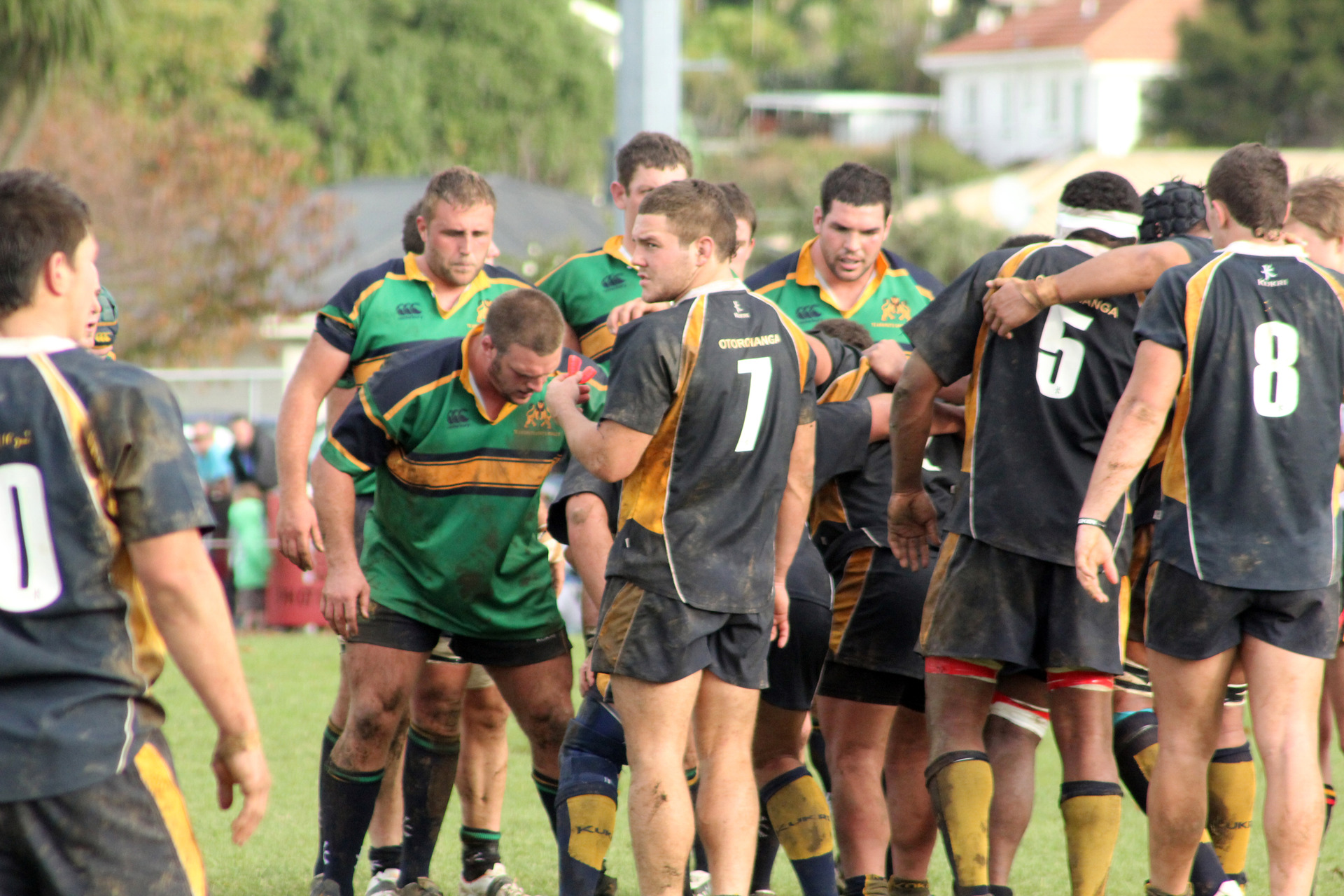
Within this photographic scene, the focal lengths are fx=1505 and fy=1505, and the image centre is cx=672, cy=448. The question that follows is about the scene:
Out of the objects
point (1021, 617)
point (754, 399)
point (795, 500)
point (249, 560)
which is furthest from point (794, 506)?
point (249, 560)

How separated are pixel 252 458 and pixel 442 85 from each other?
41.0 meters

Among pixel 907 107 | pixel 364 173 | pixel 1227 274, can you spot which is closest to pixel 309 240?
pixel 364 173

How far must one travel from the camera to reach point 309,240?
29.3 metres

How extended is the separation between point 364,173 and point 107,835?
5064 centimetres

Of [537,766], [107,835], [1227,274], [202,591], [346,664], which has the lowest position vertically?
[537,766]

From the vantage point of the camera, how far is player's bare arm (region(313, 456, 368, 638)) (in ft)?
16.6

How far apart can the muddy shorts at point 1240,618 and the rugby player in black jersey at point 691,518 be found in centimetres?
115

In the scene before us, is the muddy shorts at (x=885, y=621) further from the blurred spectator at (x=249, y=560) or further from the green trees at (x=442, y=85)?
the green trees at (x=442, y=85)

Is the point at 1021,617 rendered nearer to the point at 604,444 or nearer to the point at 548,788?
the point at 604,444

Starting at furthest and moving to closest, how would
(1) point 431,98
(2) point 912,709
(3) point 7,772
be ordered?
(1) point 431,98 → (2) point 912,709 → (3) point 7,772

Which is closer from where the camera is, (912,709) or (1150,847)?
(1150,847)

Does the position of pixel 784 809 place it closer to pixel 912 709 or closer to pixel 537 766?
pixel 912 709

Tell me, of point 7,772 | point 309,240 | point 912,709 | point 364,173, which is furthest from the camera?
point 364,173

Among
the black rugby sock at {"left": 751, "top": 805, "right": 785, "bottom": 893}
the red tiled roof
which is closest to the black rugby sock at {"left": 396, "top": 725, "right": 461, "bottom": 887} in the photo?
the black rugby sock at {"left": 751, "top": 805, "right": 785, "bottom": 893}
